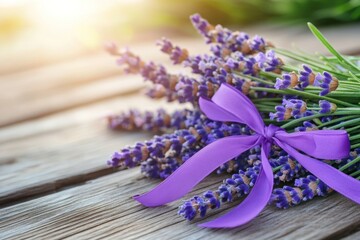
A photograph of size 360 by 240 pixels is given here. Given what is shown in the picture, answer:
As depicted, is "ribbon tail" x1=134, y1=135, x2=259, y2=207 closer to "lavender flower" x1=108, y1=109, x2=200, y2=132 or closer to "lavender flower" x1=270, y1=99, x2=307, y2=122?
"lavender flower" x1=270, y1=99, x2=307, y2=122

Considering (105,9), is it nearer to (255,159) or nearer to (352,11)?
A: (352,11)

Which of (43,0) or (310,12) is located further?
(43,0)

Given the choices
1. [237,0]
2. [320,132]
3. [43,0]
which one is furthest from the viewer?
[43,0]

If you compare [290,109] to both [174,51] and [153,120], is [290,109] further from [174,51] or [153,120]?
[153,120]

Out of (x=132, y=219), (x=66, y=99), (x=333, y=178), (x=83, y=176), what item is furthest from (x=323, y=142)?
(x=66, y=99)

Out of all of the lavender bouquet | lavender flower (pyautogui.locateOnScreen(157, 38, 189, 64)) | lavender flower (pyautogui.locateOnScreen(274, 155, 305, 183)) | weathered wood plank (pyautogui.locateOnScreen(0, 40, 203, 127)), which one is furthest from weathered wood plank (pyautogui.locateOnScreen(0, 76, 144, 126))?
lavender flower (pyautogui.locateOnScreen(274, 155, 305, 183))

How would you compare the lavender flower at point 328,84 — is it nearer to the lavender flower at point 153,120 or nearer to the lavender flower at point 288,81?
the lavender flower at point 288,81

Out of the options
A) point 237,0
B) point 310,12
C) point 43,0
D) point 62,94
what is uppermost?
point 43,0

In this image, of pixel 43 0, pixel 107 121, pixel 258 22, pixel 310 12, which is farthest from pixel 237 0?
pixel 107 121
